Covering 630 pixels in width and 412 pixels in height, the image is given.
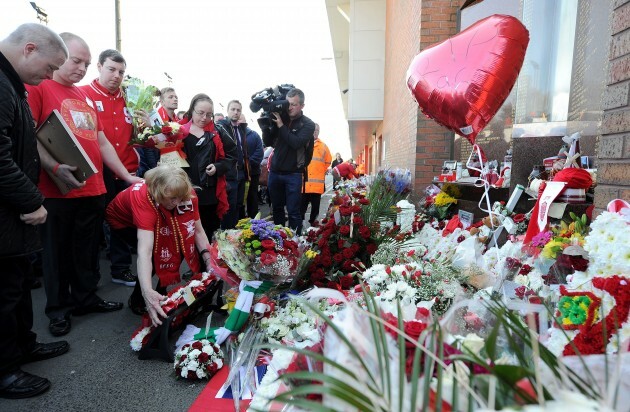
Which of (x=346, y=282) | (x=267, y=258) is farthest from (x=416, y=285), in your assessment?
(x=267, y=258)

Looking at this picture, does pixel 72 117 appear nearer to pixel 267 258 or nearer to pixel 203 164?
pixel 203 164

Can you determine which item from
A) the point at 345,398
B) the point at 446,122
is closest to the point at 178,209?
the point at 446,122

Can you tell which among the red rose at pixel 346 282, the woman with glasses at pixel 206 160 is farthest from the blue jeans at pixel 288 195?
the red rose at pixel 346 282

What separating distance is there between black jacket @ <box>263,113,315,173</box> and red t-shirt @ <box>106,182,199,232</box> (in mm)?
1722

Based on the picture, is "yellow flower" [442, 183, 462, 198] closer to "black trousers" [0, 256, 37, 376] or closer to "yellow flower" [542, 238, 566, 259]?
"yellow flower" [542, 238, 566, 259]

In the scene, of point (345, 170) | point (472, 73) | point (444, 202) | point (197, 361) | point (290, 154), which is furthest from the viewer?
point (345, 170)

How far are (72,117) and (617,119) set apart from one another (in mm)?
3042

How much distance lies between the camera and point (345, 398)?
23.6 inches

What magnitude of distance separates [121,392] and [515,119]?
414 cm

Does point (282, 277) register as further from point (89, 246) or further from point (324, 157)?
point (324, 157)

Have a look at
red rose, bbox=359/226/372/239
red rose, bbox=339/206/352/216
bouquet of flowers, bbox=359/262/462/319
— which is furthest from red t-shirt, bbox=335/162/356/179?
bouquet of flowers, bbox=359/262/462/319

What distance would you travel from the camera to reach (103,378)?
7.23ft

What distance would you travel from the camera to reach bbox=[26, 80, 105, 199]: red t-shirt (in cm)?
252

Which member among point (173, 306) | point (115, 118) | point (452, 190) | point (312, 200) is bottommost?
point (173, 306)
